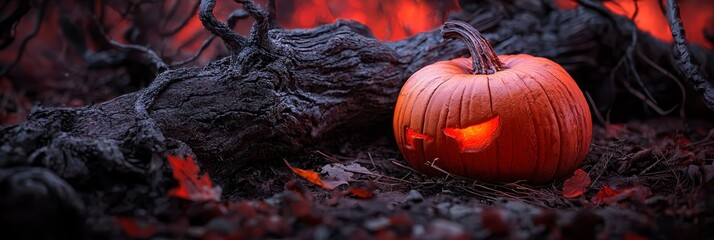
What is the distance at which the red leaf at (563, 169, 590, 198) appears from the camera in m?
2.17

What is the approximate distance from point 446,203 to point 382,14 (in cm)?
282

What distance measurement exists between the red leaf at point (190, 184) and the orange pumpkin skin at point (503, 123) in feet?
3.47

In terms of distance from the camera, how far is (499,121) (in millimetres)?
2207

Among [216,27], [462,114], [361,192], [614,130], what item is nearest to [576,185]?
[462,114]

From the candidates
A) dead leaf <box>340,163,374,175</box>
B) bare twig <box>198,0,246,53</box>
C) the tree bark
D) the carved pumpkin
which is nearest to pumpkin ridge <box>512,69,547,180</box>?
the carved pumpkin

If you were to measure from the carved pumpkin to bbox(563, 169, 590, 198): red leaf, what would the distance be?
73 millimetres

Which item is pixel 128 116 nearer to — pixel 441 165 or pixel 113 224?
pixel 113 224

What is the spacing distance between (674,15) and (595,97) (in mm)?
1237

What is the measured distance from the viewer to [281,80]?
2510 millimetres

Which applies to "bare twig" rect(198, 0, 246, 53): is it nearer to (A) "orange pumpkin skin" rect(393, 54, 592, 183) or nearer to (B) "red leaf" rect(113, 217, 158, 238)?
(A) "orange pumpkin skin" rect(393, 54, 592, 183)

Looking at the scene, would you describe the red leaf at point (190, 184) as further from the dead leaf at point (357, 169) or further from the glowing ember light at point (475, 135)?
the glowing ember light at point (475, 135)

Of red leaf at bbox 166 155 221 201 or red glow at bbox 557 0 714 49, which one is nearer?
red leaf at bbox 166 155 221 201

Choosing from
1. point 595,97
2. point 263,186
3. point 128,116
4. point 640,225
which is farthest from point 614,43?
point 128,116

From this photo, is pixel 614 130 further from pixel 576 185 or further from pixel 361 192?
pixel 361 192
